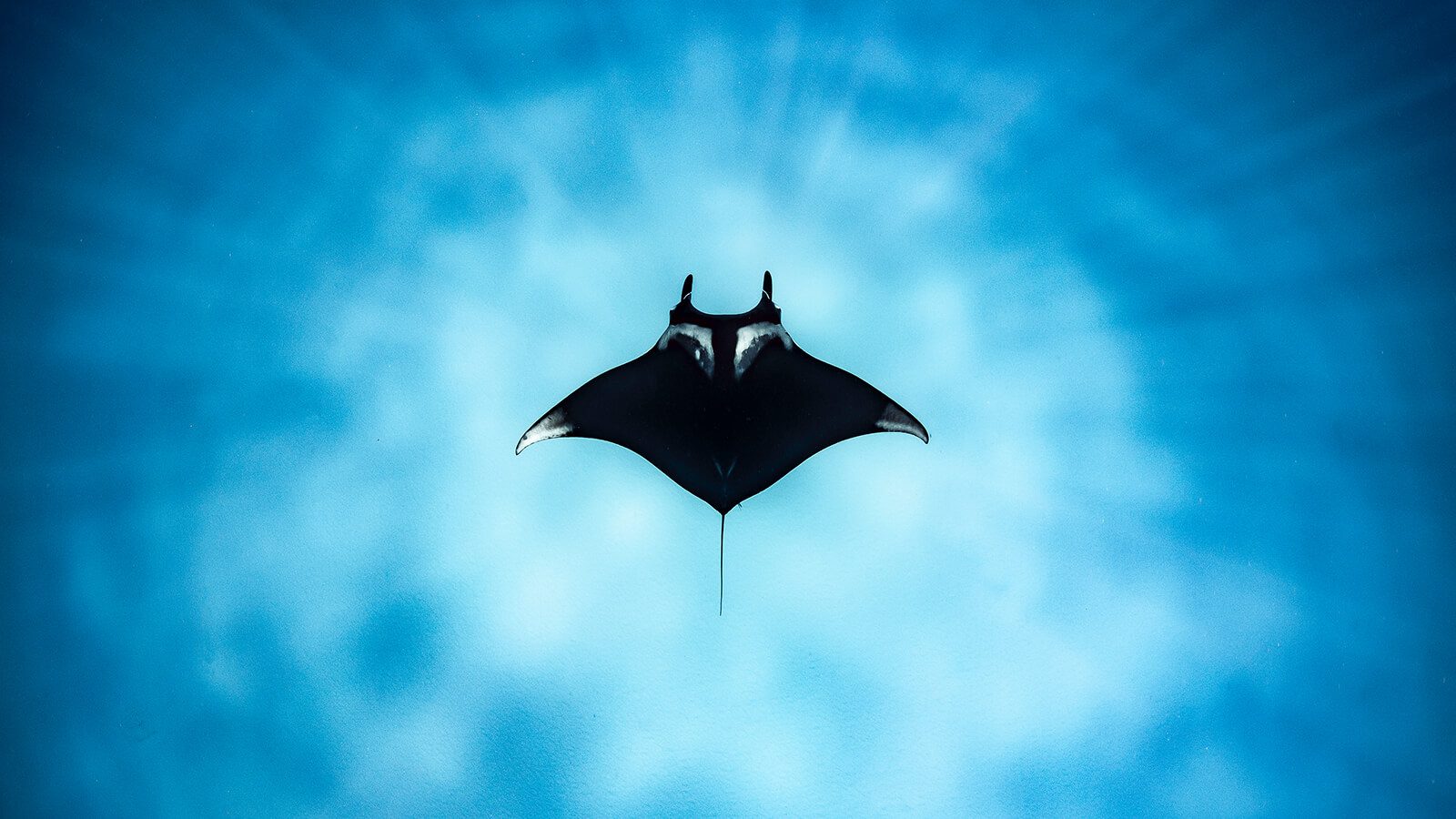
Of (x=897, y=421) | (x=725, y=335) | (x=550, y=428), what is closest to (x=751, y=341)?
(x=725, y=335)

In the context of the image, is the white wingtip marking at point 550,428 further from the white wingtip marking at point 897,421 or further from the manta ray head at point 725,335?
the white wingtip marking at point 897,421

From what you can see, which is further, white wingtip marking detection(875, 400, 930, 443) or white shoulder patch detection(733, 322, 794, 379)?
white wingtip marking detection(875, 400, 930, 443)

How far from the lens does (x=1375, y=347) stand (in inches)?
221

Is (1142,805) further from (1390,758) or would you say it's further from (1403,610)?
(1403,610)

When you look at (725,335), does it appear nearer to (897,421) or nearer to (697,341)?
(697,341)

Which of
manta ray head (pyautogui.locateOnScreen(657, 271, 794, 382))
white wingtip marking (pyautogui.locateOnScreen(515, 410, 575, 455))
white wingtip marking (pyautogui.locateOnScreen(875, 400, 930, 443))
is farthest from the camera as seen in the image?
white wingtip marking (pyautogui.locateOnScreen(875, 400, 930, 443))

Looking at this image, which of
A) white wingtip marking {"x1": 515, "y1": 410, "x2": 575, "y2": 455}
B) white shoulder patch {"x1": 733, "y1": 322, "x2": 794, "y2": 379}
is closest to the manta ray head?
white shoulder patch {"x1": 733, "y1": 322, "x2": 794, "y2": 379}

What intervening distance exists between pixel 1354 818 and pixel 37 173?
44.3 ft

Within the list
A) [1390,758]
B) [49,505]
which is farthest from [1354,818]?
[49,505]

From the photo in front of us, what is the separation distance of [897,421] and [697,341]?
49.1 inches

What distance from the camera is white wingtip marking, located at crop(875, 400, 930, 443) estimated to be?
12.3 feet

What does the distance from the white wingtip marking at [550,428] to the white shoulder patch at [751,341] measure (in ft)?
3.33

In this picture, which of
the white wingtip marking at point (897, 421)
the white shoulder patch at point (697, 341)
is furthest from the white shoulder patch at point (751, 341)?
the white wingtip marking at point (897, 421)

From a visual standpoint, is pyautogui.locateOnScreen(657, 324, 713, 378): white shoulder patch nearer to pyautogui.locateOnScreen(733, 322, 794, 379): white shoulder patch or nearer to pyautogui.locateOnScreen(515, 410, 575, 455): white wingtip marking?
pyautogui.locateOnScreen(733, 322, 794, 379): white shoulder patch
